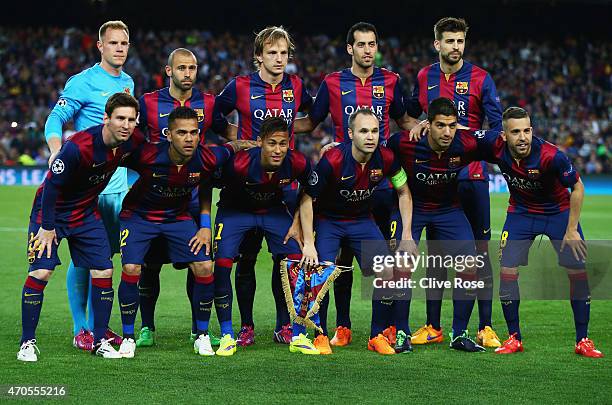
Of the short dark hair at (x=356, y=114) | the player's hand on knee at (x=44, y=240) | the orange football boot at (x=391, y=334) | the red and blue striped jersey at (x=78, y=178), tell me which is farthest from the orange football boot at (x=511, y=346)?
the player's hand on knee at (x=44, y=240)

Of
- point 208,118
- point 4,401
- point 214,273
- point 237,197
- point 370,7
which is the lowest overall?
point 4,401

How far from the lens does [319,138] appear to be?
2642 cm

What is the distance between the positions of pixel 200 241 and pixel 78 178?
0.97 m

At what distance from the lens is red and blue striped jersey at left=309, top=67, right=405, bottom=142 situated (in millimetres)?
7555

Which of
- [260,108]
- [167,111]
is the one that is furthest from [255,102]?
[167,111]

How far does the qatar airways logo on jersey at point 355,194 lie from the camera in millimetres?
7121

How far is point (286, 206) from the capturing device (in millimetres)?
7375

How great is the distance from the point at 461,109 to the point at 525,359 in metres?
2.02

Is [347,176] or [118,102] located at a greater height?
[118,102]

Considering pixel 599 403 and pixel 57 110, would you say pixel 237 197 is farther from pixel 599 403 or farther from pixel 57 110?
pixel 599 403

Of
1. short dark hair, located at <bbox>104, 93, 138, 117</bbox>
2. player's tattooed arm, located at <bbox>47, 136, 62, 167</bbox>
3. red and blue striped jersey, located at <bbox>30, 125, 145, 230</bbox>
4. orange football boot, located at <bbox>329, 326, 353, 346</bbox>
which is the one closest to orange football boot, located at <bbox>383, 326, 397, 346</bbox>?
orange football boot, located at <bbox>329, 326, 353, 346</bbox>

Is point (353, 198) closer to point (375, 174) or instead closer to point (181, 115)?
point (375, 174)

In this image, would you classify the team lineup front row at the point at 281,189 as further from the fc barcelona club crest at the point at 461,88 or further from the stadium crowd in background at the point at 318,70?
the stadium crowd in background at the point at 318,70

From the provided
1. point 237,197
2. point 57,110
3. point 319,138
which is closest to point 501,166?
point 237,197
